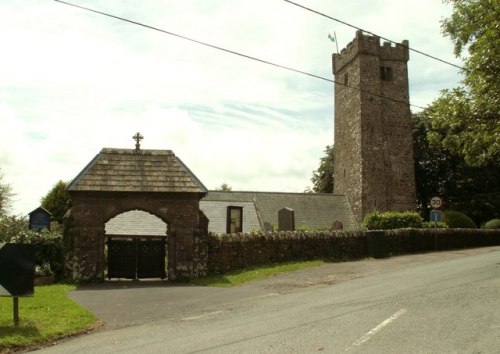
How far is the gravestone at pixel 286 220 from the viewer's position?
33188 mm

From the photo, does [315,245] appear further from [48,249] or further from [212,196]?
[212,196]

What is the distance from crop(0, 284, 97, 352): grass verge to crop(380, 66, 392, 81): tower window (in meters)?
38.4

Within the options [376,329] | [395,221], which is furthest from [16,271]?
[395,221]

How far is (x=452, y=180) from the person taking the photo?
50750mm

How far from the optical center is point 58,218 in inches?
1625

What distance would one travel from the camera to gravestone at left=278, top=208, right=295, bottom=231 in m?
33.2

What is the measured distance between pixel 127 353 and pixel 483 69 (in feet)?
54.2

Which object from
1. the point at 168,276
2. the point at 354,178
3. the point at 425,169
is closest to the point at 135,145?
the point at 168,276

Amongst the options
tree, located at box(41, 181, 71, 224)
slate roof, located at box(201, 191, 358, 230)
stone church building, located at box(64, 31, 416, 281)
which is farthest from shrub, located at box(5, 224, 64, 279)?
tree, located at box(41, 181, 71, 224)

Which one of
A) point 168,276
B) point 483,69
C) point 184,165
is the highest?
point 483,69

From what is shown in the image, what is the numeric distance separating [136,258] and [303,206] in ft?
78.4

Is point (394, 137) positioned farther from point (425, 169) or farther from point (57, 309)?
point (57, 309)

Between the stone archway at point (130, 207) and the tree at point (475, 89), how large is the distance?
405 inches

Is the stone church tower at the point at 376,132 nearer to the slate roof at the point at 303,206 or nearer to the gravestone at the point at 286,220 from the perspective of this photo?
the slate roof at the point at 303,206
